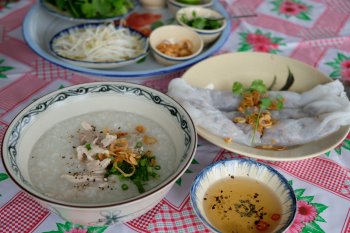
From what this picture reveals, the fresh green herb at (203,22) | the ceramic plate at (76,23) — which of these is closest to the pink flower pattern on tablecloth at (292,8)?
the ceramic plate at (76,23)

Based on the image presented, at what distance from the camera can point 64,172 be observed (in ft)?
4.10

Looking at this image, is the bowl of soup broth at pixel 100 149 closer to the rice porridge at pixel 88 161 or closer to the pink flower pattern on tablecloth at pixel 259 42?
the rice porridge at pixel 88 161

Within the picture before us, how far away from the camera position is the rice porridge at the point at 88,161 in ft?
3.89

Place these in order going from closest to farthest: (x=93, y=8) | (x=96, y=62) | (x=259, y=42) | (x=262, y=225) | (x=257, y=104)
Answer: (x=262, y=225), (x=257, y=104), (x=96, y=62), (x=93, y=8), (x=259, y=42)

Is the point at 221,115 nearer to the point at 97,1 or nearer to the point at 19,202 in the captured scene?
the point at 19,202

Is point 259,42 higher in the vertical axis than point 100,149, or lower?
lower

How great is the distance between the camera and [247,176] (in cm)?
133

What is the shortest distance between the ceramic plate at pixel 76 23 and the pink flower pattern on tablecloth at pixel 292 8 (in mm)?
429

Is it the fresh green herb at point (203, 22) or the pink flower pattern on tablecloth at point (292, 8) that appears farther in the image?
the pink flower pattern on tablecloth at point (292, 8)

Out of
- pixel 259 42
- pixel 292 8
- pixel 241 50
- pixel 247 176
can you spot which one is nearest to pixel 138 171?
pixel 247 176

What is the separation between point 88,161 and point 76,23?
1333 mm

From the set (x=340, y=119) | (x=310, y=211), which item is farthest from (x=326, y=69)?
(x=310, y=211)

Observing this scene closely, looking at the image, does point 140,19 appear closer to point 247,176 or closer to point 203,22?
point 203,22

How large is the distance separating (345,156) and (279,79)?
1.59 feet
